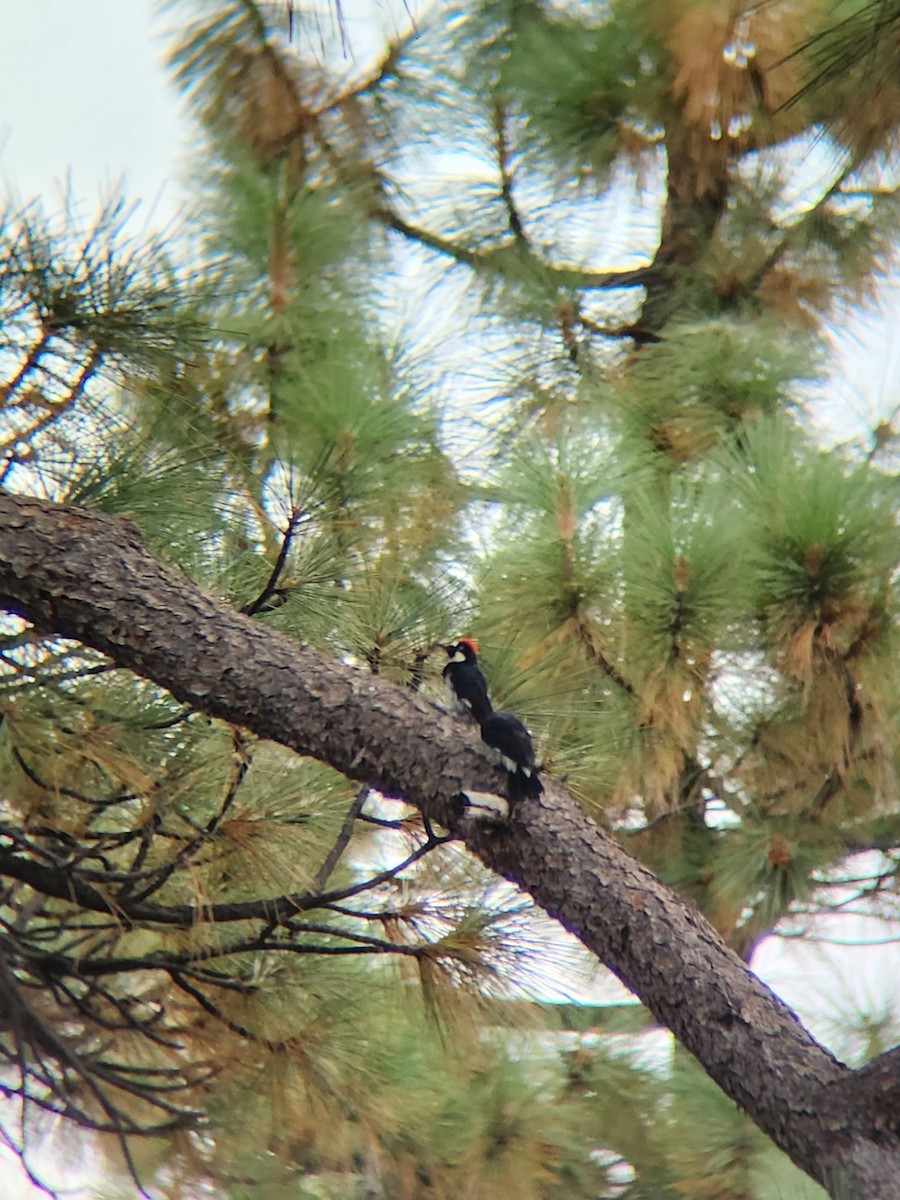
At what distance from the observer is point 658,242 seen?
5.27ft

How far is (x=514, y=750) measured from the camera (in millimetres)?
714

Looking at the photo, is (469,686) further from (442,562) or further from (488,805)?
(442,562)

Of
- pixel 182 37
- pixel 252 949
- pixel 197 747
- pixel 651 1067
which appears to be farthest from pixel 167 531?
pixel 651 1067

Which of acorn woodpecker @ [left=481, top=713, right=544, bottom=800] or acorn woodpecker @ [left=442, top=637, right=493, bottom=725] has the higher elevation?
acorn woodpecker @ [left=442, top=637, right=493, bottom=725]

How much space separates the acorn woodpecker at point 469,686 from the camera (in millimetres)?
754

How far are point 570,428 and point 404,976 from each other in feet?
1.80

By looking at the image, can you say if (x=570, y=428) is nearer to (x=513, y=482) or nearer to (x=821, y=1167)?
(x=513, y=482)

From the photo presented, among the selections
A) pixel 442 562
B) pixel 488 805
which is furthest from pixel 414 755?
pixel 442 562

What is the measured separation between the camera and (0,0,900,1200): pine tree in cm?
83

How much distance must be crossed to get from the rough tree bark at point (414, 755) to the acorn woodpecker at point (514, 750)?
0.01 meters

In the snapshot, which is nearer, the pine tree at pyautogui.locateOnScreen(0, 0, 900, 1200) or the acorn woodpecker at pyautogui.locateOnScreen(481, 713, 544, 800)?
the acorn woodpecker at pyautogui.locateOnScreen(481, 713, 544, 800)

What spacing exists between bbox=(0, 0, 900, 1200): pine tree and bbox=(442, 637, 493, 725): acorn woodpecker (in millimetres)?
70

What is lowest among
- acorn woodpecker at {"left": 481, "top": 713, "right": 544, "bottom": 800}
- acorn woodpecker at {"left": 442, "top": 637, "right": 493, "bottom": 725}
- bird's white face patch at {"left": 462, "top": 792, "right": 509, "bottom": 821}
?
bird's white face patch at {"left": 462, "top": 792, "right": 509, "bottom": 821}

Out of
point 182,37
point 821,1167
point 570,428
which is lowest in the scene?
point 821,1167
